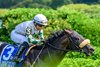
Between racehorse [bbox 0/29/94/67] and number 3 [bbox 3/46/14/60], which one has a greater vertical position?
racehorse [bbox 0/29/94/67]

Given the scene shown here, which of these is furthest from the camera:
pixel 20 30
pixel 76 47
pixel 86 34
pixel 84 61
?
pixel 86 34

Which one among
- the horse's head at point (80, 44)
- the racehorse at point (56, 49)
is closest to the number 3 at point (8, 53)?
the racehorse at point (56, 49)

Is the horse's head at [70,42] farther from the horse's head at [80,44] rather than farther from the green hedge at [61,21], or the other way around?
the green hedge at [61,21]

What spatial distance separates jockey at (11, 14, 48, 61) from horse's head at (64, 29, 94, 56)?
0.64 meters

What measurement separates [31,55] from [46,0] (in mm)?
58878

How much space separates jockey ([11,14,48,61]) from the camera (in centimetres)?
827

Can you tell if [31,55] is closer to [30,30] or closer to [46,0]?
[30,30]

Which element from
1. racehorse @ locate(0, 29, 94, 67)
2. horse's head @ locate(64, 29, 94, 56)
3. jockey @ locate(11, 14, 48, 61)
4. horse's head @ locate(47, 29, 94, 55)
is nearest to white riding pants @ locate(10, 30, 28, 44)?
jockey @ locate(11, 14, 48, 61)

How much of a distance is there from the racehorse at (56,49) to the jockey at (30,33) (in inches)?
6.0

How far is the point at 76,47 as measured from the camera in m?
7.84

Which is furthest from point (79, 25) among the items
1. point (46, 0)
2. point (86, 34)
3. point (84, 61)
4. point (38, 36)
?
point (46, 0)

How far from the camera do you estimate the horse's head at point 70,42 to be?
7793 mm

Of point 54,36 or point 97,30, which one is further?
point 97,30

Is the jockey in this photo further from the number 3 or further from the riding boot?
the number 3
